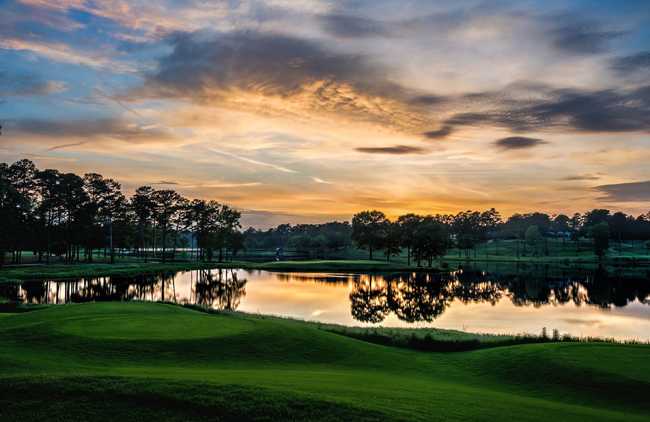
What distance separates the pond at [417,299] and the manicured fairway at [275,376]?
653 inches

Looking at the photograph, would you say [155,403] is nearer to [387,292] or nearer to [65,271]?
[387,292]

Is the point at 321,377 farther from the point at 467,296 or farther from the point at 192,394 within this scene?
the point at 467,296

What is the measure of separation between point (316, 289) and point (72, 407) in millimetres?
52290

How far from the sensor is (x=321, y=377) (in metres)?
13.8

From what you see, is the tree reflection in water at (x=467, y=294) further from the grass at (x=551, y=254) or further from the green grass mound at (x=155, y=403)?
the grass at (x=551, y=254)

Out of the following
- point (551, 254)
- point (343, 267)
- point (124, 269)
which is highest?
point (124, 269)

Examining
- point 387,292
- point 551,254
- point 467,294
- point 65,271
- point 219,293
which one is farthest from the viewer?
point 551,254

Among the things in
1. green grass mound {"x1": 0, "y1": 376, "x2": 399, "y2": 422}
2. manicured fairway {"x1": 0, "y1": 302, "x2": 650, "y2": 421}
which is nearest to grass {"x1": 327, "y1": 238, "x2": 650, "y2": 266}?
manicured fairway {"x1": 0, "y1": 302, "x2": 650, "y2": 421}

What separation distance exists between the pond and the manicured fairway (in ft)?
54.4

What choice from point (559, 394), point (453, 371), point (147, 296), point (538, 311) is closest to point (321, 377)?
point (453, 371)

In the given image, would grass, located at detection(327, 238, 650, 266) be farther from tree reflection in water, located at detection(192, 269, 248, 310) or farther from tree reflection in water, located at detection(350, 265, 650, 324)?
tree reflection in water, located at detection(192, 269, 248, 310)

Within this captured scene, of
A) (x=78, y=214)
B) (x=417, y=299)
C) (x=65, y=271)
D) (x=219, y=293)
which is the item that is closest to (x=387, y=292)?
(x=417, y=299)

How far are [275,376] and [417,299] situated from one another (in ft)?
140

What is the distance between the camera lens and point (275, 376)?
13297 millimetres
